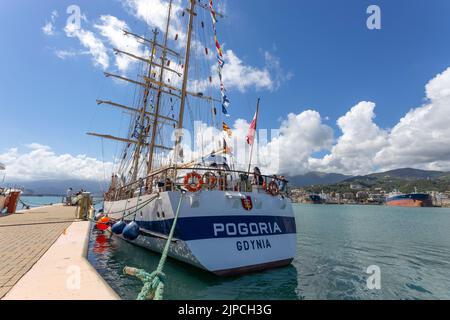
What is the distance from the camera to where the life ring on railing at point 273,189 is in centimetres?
1012

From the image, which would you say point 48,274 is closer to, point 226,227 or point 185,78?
point 226,227

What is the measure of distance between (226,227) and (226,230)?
0.10m

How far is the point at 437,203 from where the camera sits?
13350 centimetres

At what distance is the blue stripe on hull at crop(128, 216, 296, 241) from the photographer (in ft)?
25.7

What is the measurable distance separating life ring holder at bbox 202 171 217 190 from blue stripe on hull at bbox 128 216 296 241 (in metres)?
1.34

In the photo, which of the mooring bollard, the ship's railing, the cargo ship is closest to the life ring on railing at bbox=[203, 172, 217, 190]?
the ship's railing

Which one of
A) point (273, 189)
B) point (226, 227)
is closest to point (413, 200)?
point (273, 189)

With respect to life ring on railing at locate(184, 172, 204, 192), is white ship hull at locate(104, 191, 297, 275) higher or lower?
lower

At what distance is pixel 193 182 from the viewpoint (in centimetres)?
895

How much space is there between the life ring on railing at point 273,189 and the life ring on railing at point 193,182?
3144mm

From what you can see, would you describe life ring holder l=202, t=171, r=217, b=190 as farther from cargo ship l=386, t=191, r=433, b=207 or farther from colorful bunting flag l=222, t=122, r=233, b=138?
cargo ship l=386, t=191, r=433, b=207

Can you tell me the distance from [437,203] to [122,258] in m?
175
